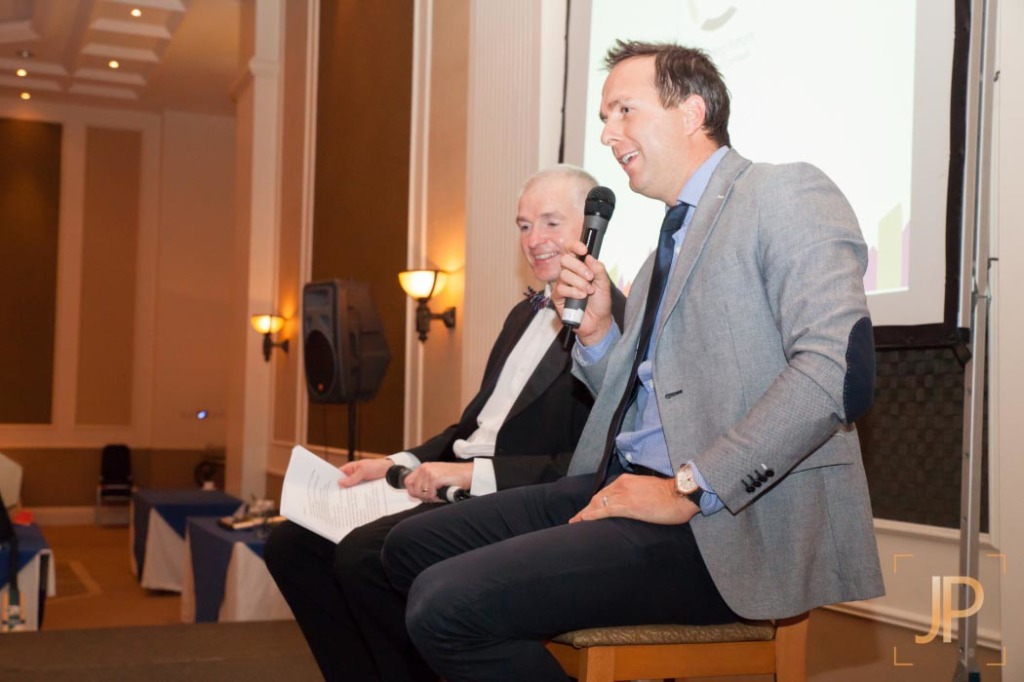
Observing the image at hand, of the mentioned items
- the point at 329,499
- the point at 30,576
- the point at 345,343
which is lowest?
the point at 30,576

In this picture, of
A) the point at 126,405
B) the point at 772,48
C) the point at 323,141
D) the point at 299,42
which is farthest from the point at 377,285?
the point at 126,405

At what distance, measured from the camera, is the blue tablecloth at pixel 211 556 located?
468 cm

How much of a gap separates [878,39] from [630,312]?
94 cm

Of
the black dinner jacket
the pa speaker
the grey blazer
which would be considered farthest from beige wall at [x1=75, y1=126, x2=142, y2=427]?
the grey blazer

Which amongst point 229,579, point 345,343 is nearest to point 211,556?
point 229,579

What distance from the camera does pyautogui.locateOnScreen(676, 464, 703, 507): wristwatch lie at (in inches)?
55.6

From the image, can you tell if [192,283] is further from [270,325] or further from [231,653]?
[231,653]

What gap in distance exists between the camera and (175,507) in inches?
256

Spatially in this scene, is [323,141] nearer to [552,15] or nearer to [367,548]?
[552,15]

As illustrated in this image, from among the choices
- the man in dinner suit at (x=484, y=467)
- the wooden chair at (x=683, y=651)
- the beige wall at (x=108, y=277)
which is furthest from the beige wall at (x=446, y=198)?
the beige wall at (x=108, y=277)

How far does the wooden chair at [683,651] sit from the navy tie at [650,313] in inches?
11.5

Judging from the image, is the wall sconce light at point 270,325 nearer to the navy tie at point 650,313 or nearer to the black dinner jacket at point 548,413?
the black dinner jacket at point 548,413

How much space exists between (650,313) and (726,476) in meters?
0.38

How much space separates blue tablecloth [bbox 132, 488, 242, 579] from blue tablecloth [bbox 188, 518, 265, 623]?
1009 mm
